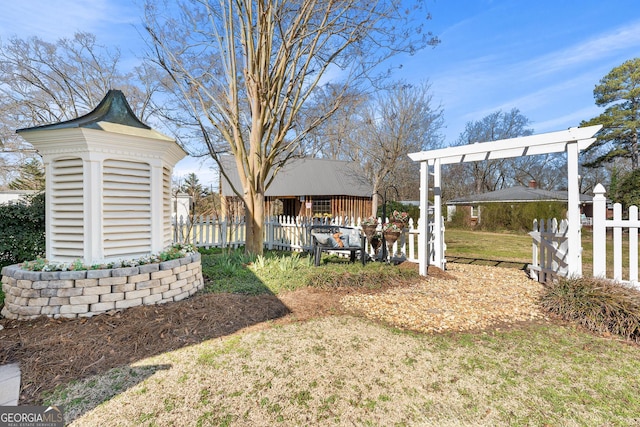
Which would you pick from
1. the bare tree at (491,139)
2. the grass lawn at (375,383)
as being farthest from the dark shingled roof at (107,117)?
the bare tree at (491,139)

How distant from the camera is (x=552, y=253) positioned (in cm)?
Answer: 538

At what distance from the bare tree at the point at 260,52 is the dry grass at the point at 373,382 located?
4.63 metres

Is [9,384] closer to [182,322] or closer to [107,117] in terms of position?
[182,322]

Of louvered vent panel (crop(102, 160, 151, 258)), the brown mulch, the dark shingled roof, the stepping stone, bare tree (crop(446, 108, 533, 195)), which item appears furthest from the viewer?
bare tree (crop(446, 108, 533, 195))

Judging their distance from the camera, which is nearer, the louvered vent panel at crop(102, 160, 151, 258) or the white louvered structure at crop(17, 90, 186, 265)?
the white louvered structure at crop(17, 90, 186, 265)

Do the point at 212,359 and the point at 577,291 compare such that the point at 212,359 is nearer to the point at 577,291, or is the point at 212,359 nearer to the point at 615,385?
the point at 615,385

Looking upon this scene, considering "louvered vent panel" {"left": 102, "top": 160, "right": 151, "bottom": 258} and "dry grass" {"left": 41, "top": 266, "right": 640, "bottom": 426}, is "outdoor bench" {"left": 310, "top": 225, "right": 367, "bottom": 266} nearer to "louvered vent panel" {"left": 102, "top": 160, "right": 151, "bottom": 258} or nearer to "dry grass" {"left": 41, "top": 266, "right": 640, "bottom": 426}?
"dry grass" {"left": 41, "top": 266, "right": 640, "bottom": 426}

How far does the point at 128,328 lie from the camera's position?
318cm

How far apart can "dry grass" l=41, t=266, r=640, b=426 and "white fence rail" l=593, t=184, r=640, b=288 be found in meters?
1.75

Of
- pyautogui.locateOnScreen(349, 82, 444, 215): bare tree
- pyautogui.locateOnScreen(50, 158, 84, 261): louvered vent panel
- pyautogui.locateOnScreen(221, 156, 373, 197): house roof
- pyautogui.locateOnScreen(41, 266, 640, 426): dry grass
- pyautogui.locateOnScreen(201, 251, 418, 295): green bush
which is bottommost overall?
pyautogui.locateOnScreen(41, 266, 640, 426): dry grass

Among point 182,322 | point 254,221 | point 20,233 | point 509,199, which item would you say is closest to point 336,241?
point 254,221

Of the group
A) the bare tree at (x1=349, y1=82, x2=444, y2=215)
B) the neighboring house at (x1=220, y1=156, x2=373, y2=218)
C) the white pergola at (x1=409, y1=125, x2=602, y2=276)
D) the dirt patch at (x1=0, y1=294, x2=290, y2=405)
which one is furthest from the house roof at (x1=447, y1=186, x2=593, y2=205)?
the dirt patch at (x1=0, y1=294, x2=290, y2=405)

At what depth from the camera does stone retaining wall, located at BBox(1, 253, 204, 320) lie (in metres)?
3.48

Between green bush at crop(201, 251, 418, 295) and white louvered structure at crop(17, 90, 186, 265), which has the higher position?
white louvered structure at crop(17, 90, 186, 265)
